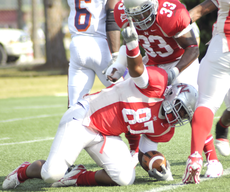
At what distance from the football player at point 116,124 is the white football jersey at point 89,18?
113 cm

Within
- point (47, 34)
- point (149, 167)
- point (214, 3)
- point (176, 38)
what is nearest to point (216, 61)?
point (176, 38)

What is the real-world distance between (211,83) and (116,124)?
0.75 m

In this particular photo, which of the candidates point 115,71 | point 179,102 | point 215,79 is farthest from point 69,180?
point 215,79

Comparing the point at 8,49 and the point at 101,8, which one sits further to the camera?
the point at 8,49

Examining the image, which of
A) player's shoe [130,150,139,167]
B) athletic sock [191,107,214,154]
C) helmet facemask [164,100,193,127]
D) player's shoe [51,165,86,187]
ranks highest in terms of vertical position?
helmet facemask [164,100,193,127]

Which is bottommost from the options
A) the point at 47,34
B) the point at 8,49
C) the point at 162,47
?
the point at 8,49

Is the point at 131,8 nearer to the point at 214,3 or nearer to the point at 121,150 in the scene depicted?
the point at 214,3

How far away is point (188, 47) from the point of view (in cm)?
306

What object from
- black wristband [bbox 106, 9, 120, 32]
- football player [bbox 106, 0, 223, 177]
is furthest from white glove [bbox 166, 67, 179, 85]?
black wristband [bbox 106, 9, 120, 32]

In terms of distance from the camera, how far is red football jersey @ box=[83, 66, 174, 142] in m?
2.72

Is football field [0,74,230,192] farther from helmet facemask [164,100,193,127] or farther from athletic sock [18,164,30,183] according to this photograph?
helmet facemask [164,100,193,127]

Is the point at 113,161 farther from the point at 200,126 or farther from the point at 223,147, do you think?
the point at 223,147

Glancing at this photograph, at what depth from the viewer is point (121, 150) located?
292 centimetres

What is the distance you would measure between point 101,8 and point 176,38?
3.70 ft
